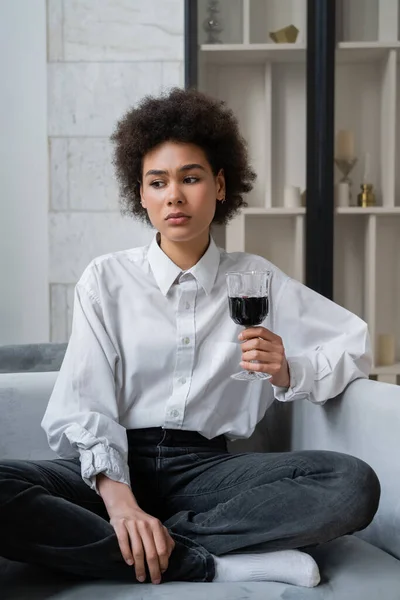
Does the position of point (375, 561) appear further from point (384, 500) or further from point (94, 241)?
point (94, 241)

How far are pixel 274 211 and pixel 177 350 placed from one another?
1363mm

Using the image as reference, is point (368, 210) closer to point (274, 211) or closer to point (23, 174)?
point (274, 211)

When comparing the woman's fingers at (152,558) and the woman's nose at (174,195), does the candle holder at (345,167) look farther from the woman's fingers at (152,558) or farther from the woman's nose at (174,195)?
the woman's fingers at (152,558)

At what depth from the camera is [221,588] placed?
143 cm

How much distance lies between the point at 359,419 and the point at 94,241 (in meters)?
1.85

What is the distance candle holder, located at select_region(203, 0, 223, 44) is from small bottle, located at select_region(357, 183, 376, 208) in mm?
739

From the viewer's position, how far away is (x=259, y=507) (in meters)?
1.52

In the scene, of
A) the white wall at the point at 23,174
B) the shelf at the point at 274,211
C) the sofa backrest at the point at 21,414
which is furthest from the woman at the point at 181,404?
the white wall at the point at 23,174

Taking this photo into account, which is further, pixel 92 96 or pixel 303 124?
pixel 92 96

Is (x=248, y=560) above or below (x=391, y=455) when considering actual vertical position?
below

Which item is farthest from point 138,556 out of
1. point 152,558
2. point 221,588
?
point 221,588

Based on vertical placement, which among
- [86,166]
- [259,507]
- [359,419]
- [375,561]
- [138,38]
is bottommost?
[375,561]

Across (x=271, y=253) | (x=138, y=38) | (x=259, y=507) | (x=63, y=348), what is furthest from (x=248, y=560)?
(x=138, y=38)

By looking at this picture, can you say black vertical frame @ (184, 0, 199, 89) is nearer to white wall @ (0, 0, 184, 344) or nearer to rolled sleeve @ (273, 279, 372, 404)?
white wall @ (0, 0, 184, 344)
